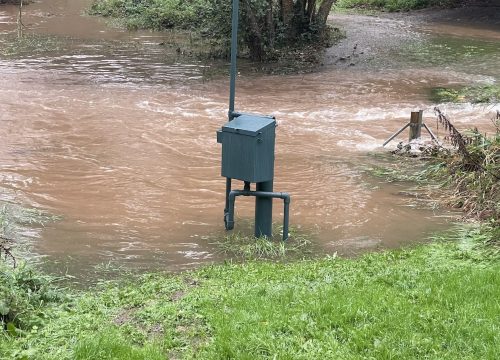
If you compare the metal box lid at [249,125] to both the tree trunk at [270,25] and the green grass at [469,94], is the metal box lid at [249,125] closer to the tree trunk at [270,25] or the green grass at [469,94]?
the green grass at [469,94]

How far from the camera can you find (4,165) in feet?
37.6

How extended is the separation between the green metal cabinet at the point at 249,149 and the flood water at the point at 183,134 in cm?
95

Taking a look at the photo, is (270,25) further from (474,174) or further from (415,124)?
(474,174)

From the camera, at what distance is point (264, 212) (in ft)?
26.2

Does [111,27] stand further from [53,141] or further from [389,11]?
[53,141]

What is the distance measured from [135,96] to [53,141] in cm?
412

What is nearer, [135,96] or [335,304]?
[335,304]

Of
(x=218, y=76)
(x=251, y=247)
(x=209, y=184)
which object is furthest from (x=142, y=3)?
(x=251, y=247)

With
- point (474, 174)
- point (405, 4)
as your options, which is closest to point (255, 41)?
point (474, 174)

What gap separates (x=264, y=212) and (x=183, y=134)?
6.01 metres

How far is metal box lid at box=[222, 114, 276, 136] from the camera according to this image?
292 inches

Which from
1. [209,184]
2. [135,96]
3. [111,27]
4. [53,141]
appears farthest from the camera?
[111,27]

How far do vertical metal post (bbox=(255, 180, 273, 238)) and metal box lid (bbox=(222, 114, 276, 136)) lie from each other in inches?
27.1

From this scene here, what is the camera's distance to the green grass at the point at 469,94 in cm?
1666
